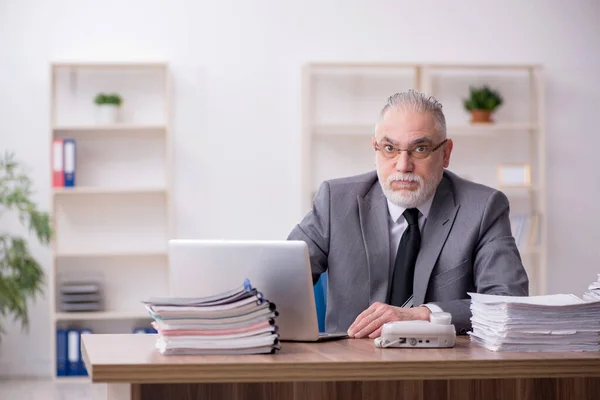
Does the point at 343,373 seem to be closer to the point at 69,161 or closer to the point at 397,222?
the point at 397,222

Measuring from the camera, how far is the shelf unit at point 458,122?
6.04 metres

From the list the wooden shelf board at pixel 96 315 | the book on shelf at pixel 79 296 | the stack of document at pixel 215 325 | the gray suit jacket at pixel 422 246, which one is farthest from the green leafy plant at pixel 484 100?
the stack of document at pixel 215 325

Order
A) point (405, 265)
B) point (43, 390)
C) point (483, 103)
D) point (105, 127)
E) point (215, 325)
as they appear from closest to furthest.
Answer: point (215, 325)
point (405, 265)
point (43, 390)
point (105, 127)
point (483, 103)

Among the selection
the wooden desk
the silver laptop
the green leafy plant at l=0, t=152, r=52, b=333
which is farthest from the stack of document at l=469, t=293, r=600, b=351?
the green leafy plant at l=0, t=152, r=52, b=333

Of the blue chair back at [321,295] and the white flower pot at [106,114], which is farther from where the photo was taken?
the white flower pot at [106,114]

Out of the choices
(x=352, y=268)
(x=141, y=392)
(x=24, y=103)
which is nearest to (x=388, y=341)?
(x=141, y=392)

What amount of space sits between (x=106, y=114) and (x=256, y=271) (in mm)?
4090

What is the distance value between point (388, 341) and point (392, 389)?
105mm

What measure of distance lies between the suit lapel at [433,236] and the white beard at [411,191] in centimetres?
5

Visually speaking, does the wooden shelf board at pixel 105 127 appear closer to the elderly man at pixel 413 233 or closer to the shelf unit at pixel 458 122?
the shelf unit at pixel 458 122

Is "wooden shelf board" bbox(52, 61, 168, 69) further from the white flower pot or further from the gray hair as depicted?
the gray hair

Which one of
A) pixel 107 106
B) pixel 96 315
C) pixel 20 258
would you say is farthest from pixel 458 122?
pixel 20 258

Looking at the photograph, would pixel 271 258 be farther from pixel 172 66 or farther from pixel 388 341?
pixel 172 66

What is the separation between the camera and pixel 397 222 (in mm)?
2682
